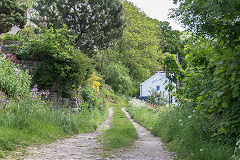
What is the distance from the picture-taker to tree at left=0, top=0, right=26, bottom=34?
714 inches

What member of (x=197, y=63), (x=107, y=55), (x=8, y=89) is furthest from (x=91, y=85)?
(x=107, y=55)

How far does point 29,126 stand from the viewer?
6.46 m

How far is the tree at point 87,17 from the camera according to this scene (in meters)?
18.5

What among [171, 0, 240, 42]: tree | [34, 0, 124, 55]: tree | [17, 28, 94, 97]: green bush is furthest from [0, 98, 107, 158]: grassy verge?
[34, 0, 124, 55]: tree

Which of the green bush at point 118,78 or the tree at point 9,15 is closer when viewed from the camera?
the tree at point 9,15

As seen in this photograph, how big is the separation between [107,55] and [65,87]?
25.7 m

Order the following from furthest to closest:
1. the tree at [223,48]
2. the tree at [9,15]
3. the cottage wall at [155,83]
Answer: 1. the cottage wall at [155,83]
2. the tree at [9,15]
3. the tree at [223,48]

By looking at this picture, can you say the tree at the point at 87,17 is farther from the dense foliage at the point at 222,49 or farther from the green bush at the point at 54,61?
the dense foliage at the point at 222,49

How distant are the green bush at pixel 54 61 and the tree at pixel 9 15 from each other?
333 inches

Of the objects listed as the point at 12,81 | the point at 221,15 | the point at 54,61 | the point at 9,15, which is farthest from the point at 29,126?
the point at 9,15

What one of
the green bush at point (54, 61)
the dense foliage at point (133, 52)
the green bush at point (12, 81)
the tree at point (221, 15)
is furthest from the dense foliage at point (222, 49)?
the dense foliage at point (133, 52)

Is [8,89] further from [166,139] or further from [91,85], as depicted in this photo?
[91,85]

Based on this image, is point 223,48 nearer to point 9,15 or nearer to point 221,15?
point 221,15

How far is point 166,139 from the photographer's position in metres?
7.94
